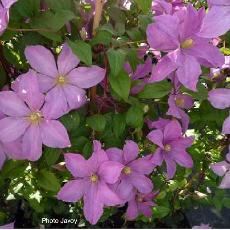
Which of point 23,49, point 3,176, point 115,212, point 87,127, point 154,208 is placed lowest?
point 115,212

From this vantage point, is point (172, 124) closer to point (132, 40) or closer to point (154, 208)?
point (132, 40)

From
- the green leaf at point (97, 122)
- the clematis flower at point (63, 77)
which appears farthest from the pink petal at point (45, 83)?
the green leaf at point (97, 122)

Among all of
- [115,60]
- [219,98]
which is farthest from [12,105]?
[219,98]

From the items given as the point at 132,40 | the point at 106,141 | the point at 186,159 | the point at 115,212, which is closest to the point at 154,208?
→ the point at 115,212

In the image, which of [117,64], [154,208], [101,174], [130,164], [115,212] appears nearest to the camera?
[117,64]

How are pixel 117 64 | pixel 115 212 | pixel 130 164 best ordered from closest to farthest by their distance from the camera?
1. pixel 117 64
2. pixel 130 164
3. pixel 115 212

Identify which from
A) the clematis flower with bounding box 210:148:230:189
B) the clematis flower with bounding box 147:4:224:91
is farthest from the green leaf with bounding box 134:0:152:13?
the clematis flower with bounding box 210:148:230:189

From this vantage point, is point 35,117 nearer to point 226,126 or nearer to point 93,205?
point 93,205
